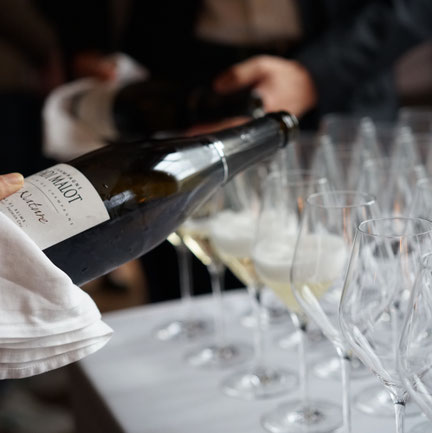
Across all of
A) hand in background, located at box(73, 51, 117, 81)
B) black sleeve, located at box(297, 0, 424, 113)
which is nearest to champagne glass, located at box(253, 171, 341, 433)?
black sleeve, located at box(297, 0, 424, 113)

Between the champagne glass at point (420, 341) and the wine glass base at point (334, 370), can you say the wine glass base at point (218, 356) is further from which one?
the champagne glass at point (420, 341)

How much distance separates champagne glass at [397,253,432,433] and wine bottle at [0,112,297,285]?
0.29 m

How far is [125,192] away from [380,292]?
27cm

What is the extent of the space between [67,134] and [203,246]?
384mm

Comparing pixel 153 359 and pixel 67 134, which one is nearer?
pixel 153 359

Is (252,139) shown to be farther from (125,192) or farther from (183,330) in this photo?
(183,330)

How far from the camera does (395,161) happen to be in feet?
3.06

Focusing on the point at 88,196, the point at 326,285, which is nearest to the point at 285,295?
the point at 326,285

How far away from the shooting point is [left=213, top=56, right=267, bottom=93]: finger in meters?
1.37

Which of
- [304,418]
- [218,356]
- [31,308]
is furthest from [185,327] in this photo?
[31,308]

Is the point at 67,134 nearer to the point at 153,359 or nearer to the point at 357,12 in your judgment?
the point at 153,359

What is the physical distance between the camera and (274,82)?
58.0 inches

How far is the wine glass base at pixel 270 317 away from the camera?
3.59 ft

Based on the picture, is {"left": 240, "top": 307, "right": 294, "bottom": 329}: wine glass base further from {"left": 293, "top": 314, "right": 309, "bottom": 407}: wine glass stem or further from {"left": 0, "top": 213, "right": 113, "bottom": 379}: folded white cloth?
{"left": 0, "top": 213, "right": 113, "bottom": 379}: folded white cloth
